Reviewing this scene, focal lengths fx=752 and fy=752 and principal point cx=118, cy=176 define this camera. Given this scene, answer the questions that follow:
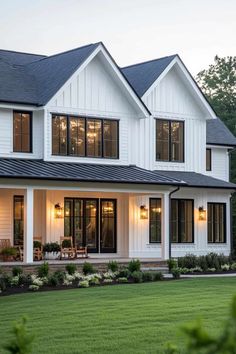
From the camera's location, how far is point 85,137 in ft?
85.7

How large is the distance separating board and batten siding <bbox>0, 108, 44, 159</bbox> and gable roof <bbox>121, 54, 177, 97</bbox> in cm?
460

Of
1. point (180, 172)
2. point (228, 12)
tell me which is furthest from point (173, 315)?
point (228, 12)

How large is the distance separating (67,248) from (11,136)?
4.13 meters

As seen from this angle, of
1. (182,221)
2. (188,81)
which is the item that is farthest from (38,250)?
(188,81)

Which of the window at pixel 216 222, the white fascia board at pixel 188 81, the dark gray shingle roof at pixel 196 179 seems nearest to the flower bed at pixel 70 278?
the dark gray shingle roof at pixel 196 179

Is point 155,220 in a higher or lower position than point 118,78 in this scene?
lower

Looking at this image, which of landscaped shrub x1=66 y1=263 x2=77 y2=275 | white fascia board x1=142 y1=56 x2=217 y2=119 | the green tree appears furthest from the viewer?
the green tree

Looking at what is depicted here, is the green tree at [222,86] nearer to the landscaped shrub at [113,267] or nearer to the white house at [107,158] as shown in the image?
the white house at [107,158]

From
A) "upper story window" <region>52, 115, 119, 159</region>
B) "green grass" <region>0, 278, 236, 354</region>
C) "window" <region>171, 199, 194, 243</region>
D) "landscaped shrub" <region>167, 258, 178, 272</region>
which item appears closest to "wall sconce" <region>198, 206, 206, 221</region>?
"window" <region>171, 199, 194, 243</region>

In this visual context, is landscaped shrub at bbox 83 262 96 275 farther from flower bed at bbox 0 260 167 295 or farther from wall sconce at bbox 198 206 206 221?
wall sconce at bbox 198 206 206 221

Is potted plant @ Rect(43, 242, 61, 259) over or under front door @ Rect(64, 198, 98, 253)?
under

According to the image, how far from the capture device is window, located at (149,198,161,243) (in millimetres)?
27938

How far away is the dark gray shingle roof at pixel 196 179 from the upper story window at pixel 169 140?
2.01 feet

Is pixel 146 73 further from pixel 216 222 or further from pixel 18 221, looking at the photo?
pixel 18 221
